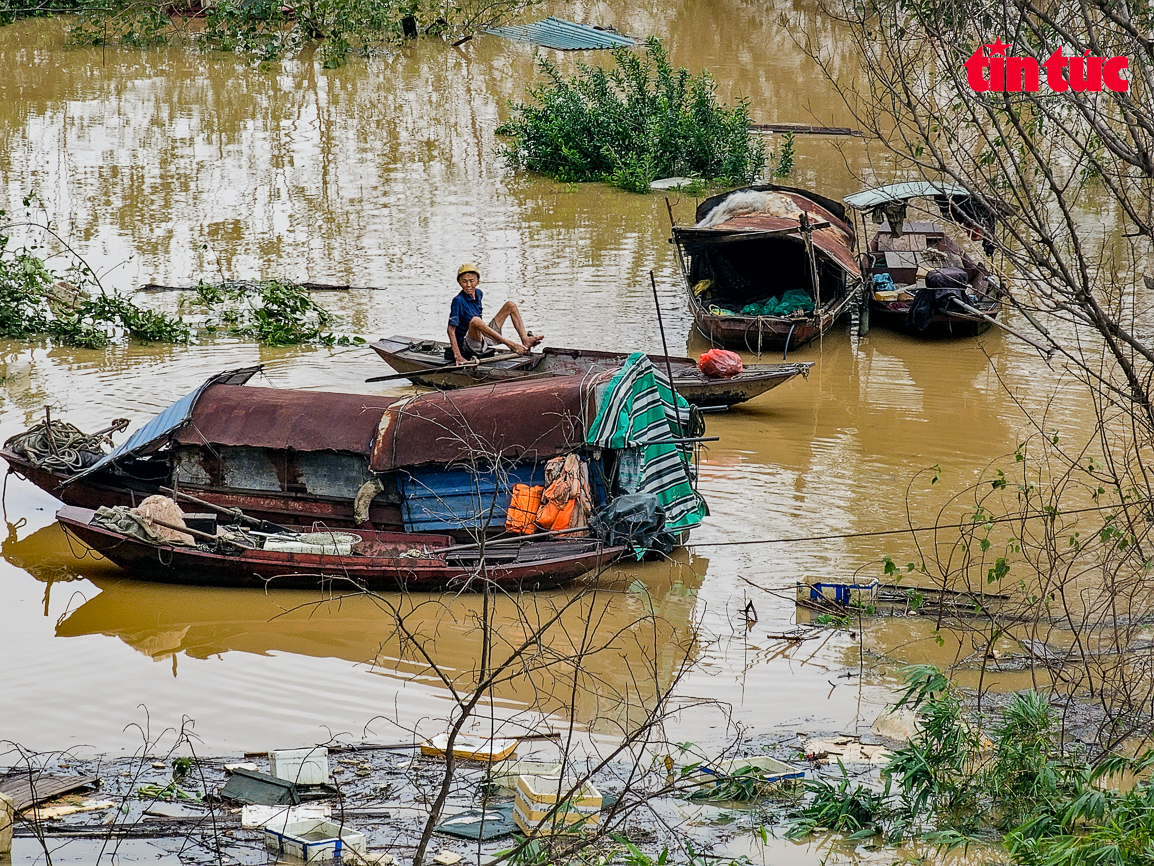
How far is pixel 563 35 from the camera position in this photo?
30500 millimetres

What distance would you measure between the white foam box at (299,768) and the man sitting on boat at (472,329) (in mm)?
6241

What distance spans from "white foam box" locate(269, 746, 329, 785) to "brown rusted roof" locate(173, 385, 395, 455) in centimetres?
326

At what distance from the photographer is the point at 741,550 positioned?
9.37m

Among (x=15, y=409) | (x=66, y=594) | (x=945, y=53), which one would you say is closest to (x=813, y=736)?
(x=945, y=53)

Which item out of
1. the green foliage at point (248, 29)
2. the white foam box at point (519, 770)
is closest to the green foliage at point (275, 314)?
the white foam box at point (519, 770)

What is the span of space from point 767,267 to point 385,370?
532 cm

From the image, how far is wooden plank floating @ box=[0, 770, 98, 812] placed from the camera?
585cm

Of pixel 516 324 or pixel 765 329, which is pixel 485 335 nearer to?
pixel 516 324

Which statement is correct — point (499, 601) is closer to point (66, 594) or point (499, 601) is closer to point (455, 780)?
point (455, 780)

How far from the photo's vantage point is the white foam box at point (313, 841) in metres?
5.26

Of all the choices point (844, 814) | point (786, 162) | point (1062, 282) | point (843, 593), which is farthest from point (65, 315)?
point (1062, 282)

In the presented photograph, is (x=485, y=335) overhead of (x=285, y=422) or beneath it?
overhead

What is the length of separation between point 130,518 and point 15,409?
4.40 m

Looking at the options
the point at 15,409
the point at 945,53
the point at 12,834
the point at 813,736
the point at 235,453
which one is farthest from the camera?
the point at 15,409
